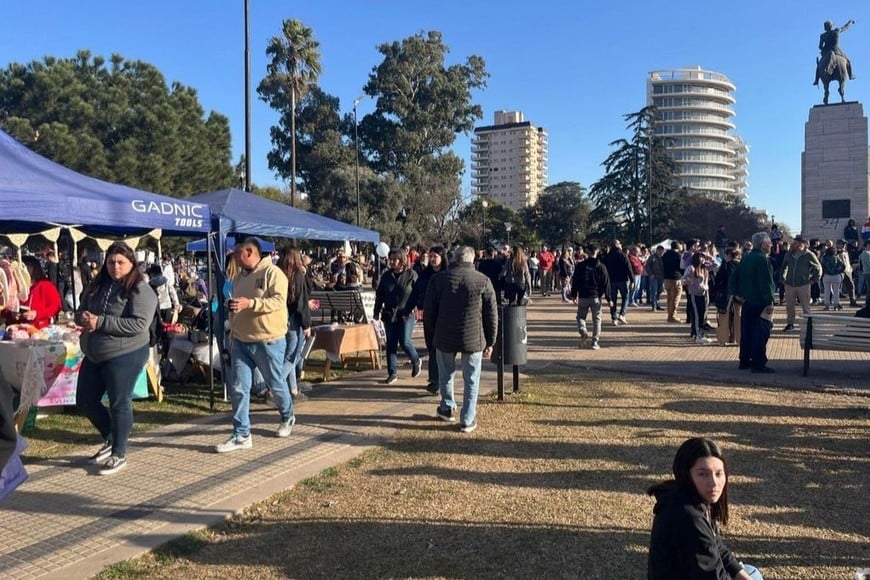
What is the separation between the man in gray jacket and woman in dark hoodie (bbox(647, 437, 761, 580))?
146 inches

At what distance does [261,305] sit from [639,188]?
192ft

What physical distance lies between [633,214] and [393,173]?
78.2 feet

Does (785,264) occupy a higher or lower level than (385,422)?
higher

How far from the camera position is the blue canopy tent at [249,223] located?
757 centimetres

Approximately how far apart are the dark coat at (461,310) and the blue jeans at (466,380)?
9 cm

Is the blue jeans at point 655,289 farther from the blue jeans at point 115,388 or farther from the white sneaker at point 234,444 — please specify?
the blue jeans at point 115,388

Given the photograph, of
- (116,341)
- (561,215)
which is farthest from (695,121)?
(116,341)

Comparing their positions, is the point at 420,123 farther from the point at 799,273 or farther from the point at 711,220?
the point at 799,273

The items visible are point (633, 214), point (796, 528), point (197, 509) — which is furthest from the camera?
point (633, 214)

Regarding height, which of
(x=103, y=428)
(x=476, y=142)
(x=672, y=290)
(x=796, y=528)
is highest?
(x=476, y=142)

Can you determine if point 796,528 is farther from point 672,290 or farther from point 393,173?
point 393,173

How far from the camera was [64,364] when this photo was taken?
21.7 ft

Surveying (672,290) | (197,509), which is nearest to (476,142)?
(672,290)

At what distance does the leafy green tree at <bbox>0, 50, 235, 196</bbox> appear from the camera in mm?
30891
